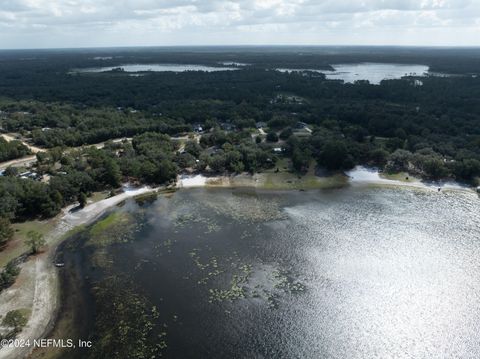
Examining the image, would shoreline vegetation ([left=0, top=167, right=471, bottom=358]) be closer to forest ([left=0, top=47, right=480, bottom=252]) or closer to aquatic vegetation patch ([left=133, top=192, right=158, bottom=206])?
aquatic vegetation patch ([left=133, top=192, right=158, bottom=206])

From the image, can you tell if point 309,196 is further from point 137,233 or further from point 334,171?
point 137,233

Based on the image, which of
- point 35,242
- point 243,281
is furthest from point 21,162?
point 243,281

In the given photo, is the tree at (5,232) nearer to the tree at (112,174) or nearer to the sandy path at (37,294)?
the sandy path at (37,294)

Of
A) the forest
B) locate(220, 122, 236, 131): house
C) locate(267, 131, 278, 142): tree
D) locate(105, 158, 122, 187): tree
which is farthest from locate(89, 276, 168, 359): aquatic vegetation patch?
locate(220, 122, 236, 131): house

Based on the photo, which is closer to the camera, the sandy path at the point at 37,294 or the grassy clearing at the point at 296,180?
the sandy path at the point at 37,294

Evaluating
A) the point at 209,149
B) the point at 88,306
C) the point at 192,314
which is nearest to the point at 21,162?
the point at 209,149

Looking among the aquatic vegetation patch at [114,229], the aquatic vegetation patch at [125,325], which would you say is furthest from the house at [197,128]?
the aquatic vegetation patch at [125,325]
